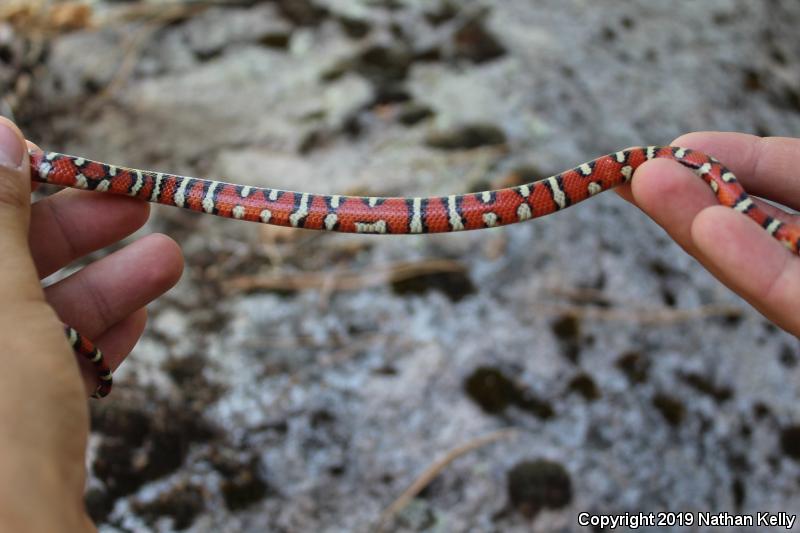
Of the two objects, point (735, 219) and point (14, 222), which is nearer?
point (14, 222)

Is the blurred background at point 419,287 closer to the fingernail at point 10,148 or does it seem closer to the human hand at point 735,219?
the human hand at point 735,219

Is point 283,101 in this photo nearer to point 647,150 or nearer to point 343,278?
point 343,278

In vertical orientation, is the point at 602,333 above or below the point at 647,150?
below

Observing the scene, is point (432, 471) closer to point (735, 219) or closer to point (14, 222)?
point (735, 219)

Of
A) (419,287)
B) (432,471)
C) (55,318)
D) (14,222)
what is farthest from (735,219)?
(14,222)

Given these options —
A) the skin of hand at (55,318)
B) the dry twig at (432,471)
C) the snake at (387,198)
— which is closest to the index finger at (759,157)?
the snake at (387,198)

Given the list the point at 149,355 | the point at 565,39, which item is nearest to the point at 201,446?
the point at 149,355
